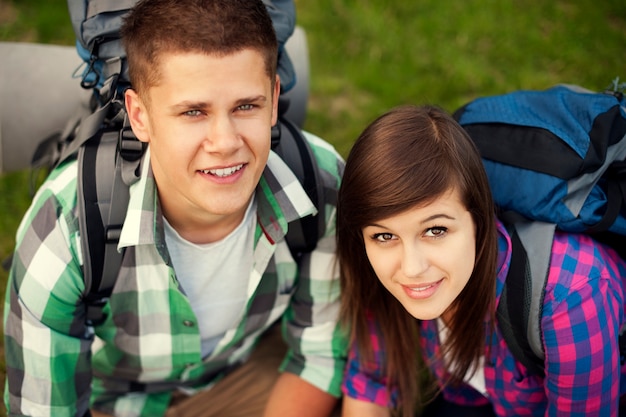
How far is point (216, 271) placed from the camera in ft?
9.22

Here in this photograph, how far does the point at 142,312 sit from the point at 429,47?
10.8ft

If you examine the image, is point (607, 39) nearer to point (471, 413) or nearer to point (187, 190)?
point (471, 413)

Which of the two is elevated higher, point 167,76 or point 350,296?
point 167,76

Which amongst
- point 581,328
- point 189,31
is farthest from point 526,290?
point 189,31

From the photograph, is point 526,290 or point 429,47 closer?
point 526,290

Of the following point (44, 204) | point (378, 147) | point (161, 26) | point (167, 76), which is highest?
point (161, 26)

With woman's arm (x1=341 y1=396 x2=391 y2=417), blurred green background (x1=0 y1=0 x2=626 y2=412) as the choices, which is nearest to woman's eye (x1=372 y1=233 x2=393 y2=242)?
woman's arm (x1=341 y1=396 x2=391 y2=417)

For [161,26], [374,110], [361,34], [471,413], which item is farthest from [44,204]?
[361,34]

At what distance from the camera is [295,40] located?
3.63 meters

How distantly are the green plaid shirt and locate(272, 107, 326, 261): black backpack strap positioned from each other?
0.05 m

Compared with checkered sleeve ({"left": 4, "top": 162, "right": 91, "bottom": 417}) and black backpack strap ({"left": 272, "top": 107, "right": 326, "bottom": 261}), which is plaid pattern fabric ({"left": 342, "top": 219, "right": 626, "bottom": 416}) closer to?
black backpack strap ({"left": 272, "top": 107, "right": 326, "bottom": 261})

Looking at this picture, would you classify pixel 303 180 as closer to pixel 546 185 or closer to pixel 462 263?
pixel 462 263

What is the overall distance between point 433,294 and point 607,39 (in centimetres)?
357

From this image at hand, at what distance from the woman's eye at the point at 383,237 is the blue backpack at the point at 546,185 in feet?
1.47
